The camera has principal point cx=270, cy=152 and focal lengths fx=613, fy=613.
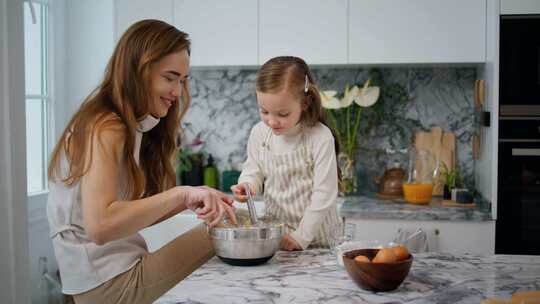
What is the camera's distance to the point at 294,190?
2428mm

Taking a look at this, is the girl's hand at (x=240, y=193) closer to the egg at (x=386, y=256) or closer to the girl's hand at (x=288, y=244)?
the girl's hand at (x=288, y=244)

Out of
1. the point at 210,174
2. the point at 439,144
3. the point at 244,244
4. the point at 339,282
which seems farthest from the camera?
the point at 210,174

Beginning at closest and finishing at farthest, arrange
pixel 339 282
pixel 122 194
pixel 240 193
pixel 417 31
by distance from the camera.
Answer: pixel 339 282, pixel 122 194, pixel 240 193, pixel 417 31

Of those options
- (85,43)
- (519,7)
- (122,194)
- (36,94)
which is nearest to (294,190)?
(122,194)

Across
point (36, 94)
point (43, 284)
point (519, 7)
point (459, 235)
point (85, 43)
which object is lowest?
point (43, 284)

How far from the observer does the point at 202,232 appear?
2023 millimetres

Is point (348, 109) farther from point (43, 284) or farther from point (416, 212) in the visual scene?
point (43, 284)

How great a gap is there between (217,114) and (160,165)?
1.60 metres

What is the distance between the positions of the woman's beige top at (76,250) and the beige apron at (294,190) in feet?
2.46

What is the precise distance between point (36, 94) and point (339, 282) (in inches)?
88.5

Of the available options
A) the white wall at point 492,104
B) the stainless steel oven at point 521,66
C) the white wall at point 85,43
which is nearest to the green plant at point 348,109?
the white wall at point 492,104

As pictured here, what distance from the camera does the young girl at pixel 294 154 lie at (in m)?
2.28

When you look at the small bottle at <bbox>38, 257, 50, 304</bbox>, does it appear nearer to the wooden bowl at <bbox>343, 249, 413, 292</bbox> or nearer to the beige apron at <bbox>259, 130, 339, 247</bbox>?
the beige apron at <bbox>259, 130, 339, 247</bbox>

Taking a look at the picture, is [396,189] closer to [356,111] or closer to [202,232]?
[356,111]
